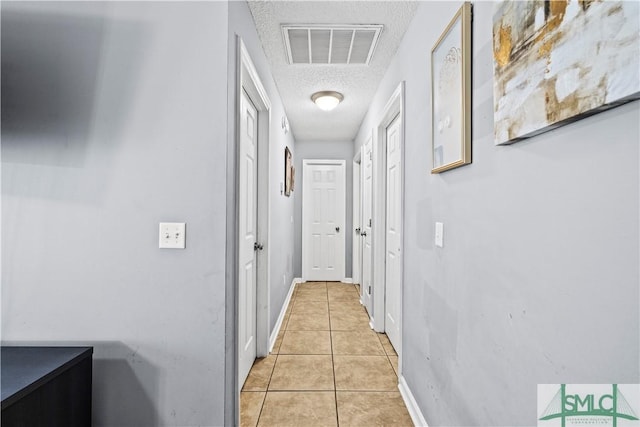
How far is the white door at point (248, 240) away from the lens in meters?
2.09

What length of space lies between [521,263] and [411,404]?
1.35 meters

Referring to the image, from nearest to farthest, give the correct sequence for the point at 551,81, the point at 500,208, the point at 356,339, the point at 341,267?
1. the point at 551,81
2. the point at 500,208
3. the point at 356,339
4. the point at 341,267

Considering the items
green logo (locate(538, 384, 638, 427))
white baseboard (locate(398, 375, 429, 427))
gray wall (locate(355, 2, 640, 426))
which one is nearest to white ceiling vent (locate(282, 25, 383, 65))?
gray wall (locate(355, 2, 640, 426))

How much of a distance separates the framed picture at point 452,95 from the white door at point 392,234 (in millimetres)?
1067


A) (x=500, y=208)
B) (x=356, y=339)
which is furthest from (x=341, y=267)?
(x=500, y=208)

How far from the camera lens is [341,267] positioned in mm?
5227

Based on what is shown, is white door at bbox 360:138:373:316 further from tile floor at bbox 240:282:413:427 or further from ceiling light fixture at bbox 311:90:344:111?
ceiling light fixture at bbox 311:90:344:111

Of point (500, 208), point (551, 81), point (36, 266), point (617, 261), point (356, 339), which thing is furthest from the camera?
point (356, 339)

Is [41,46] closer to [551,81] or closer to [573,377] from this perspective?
[551,81]

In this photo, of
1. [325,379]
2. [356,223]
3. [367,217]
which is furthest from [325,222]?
[325,379]

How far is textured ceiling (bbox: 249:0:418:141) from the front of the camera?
185 cm

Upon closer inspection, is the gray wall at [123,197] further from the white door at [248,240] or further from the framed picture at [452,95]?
the framed picture at [452,95]

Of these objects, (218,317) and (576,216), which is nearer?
(576,216)

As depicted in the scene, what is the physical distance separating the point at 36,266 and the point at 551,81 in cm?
206
